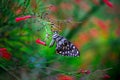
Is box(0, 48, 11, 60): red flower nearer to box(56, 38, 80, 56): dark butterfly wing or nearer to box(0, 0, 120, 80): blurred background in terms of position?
box(0, 0, 120, 80): blurred background

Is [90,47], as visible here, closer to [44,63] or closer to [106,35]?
[106,35]

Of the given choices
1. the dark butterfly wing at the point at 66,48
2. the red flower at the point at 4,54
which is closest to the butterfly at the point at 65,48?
the dark butterfly wing at the point at 66,48

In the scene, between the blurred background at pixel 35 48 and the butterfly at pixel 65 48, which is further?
the butterfly at pixel 65 48

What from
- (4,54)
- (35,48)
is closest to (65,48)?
(35,48)

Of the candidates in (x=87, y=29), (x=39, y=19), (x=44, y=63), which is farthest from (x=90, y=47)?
(x=39, y=19)

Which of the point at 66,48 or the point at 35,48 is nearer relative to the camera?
the point at 66,48

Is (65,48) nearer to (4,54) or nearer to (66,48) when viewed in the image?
Result: (66,48)

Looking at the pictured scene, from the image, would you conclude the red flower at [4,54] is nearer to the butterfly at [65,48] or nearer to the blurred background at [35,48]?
the blurred background at [35,48]

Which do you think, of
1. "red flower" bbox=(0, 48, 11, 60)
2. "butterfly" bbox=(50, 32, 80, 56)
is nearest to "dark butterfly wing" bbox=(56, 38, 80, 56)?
"butterfly" bbox=(50, 32, 80, 56)

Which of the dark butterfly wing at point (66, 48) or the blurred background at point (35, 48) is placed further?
the dark butterfly wing at point (66, 48)
